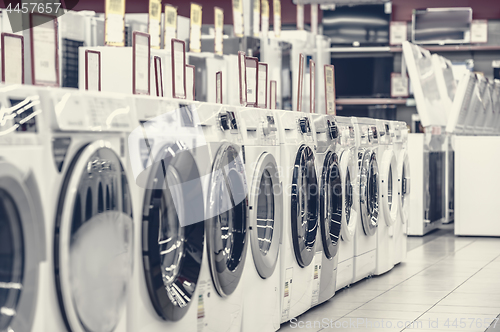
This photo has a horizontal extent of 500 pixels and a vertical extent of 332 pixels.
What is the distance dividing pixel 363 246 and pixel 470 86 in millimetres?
3874

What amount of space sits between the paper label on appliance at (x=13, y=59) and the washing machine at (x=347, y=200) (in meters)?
2.26

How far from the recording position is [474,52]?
10242 mm

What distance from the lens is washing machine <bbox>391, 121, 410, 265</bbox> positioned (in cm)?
539

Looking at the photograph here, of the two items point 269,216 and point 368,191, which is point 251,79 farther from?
point 368,191

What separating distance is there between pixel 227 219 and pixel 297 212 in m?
0.73

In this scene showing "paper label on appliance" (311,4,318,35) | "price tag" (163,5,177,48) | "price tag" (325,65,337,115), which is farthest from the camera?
"paper label on appliance" (311,4,318,35)

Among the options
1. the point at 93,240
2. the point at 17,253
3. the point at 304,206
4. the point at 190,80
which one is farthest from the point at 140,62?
the point at 17,253

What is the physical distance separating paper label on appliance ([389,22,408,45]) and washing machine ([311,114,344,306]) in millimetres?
6581

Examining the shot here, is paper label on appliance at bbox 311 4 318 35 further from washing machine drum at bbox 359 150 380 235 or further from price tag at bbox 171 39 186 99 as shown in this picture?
price tag at bbox 171 39 186 99

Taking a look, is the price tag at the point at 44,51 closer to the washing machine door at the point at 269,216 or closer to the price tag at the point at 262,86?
the washing machine door at the point at 269,216

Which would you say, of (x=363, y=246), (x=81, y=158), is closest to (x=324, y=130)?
(x=363, y=246)

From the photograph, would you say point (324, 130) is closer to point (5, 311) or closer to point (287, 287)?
point (287, 287)

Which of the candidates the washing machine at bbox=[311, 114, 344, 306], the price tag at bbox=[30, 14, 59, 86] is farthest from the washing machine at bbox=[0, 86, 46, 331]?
the washing machine at bbox=[311, 114, 344, 306]

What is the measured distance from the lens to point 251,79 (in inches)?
159
